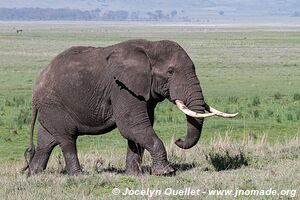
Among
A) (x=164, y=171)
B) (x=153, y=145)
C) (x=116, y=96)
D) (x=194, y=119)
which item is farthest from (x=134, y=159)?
(x=194, y=119)

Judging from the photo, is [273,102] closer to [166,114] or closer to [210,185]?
[166,114]

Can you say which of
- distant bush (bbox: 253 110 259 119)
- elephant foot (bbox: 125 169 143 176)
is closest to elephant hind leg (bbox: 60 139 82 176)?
elephant foot (bbox: 125 169 143 176)

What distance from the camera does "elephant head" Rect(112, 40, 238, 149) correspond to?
11938mm

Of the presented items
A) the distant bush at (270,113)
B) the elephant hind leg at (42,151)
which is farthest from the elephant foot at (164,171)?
the distant bush at (270,113)

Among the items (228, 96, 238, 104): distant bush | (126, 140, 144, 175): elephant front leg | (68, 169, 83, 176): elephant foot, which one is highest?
(126, 140, 144, 175): elephant front leg

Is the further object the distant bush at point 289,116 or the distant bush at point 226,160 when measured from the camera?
the distant bush at point 289,116

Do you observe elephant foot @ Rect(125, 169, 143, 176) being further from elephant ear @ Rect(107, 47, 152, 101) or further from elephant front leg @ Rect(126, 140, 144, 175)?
elephant ear @ Rect(107, 47, 152, 101)

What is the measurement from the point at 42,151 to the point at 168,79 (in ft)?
7.85

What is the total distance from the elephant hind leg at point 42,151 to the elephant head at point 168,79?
1574 mm

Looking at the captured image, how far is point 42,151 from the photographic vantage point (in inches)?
510

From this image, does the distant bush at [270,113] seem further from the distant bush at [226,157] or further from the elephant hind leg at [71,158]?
the elephant hind leg at [71,158]

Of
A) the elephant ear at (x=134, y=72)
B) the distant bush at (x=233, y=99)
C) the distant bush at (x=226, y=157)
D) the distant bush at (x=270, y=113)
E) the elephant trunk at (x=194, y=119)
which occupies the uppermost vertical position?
the elephant ear at (x=134, y=72)

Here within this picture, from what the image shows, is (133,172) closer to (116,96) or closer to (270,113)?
(116,96)

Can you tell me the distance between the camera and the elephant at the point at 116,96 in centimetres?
1215
